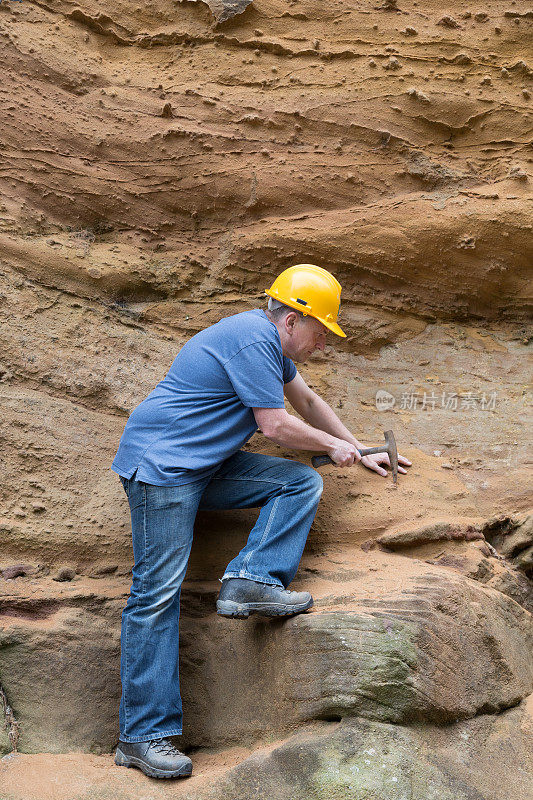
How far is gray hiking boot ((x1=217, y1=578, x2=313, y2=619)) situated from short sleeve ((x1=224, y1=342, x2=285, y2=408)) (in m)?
0.74

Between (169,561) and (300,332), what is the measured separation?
1161mm

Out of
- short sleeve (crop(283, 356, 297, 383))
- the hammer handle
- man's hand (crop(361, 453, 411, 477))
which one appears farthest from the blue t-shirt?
man's hand (crop(361, 453, 411, 477))

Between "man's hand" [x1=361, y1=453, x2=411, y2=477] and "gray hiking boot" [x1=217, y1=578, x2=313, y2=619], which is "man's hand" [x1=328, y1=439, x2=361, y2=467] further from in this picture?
"gray hiking boot" [x1=217, y1=578, x2=313, y2=619]

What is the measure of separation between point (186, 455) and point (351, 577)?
92 centimetres

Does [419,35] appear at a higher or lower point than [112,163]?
higher

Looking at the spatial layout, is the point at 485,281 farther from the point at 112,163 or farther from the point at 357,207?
the point at 112,163

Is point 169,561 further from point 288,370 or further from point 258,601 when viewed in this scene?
point 288,370

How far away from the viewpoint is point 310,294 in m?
3.36

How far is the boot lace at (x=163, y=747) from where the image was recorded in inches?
111

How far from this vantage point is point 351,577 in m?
3.29

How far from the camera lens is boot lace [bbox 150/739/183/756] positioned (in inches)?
111

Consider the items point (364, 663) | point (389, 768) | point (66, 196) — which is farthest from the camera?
point (66, 196)

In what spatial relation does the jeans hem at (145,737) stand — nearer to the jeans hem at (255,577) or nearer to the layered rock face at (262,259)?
the layered rock face at (262,259)

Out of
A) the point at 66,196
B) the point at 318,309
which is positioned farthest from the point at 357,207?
the point at 66,196
